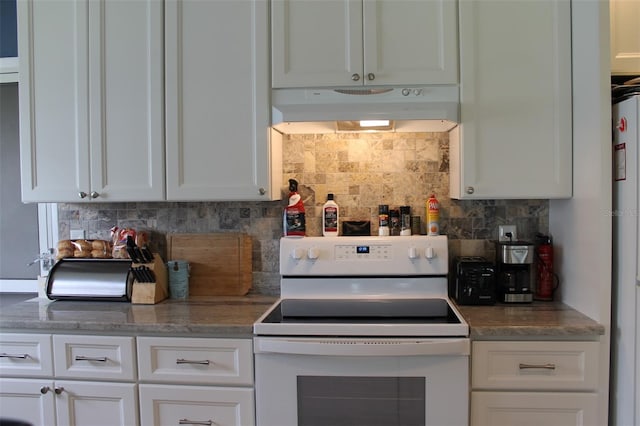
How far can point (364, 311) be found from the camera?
1.81 metres

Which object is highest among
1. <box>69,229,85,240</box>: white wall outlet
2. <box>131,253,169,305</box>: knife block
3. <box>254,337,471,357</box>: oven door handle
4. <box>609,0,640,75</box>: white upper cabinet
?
<box>609,0,640,75</box>: white upper cabinet

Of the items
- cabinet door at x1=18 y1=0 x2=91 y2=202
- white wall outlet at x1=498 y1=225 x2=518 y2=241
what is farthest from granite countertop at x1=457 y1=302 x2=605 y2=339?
cabinet door at x1=18 y1=0 x2=91 y2=202

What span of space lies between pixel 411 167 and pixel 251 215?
0.85m

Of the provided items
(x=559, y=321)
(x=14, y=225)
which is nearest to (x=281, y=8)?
(x=559, y=321)

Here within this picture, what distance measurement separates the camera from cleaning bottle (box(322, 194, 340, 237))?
209 cm

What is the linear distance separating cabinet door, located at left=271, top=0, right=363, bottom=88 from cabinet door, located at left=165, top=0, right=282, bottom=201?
70mm

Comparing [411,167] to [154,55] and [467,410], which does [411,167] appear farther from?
[154,55]

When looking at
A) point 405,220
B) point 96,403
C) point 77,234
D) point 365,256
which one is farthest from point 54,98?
point 405,220

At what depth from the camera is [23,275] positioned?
2477mm

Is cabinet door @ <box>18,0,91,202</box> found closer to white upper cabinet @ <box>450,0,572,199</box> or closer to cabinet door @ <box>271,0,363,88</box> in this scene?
cabinet door @ <box>271,0,363,88</box>

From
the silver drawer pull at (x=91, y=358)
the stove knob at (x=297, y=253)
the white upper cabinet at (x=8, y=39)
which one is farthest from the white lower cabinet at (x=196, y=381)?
the white upper cabinet at (x=8, y=39)

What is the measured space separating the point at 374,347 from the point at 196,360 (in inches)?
27.3

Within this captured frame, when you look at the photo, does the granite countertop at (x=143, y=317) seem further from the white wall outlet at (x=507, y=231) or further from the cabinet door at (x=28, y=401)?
the white wall outlet at (x=507, y=231)

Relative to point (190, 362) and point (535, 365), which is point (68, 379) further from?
point (535, 365)
